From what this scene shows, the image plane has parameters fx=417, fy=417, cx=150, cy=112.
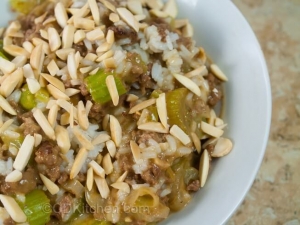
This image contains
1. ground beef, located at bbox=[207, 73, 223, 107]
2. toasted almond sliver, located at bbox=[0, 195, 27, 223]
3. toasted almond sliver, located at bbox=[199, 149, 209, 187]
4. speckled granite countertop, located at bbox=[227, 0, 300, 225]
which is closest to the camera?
toasted almond sliver, located at bbox=[0, 195, 27, 223]

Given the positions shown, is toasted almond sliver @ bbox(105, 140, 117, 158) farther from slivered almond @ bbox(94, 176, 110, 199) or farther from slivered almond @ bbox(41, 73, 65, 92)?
slivered almond @ bbox(41, 73, 65, 92)

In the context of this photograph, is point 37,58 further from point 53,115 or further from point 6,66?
point 53,115

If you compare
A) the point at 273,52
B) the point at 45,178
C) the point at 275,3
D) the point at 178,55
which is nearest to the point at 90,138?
the point at 45,178

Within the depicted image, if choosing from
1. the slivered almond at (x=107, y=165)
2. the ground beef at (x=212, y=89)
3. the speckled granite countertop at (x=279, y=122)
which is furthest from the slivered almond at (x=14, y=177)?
the speckled granite countertop at (x=279, y=122)

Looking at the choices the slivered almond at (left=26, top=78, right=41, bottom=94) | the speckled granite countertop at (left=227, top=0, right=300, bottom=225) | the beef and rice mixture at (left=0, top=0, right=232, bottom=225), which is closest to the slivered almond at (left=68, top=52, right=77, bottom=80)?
the beef and rice mixture at (left=0, top=0, right=232, bottom=225)

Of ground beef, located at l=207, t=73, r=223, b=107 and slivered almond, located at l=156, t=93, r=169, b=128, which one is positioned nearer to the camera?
slivered almond, located at l=156, t=93, r=169, b=128

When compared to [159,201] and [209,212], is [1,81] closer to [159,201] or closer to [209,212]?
[159,201]

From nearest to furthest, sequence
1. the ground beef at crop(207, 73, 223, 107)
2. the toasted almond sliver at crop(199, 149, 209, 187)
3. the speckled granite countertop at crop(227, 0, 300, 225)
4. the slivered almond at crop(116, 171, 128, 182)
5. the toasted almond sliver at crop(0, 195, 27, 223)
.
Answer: the toasted almond sliver at crop(0, 195, 27, 223) < the slivered almond at crop(116, 171, 128, 182) < the toasted almond sliver at crop(199, 149, 209, 187) < the ground beef at crop(207, 73, 223, 107) < the speckled granite countertop at crop(227, 0, 300, 225)
